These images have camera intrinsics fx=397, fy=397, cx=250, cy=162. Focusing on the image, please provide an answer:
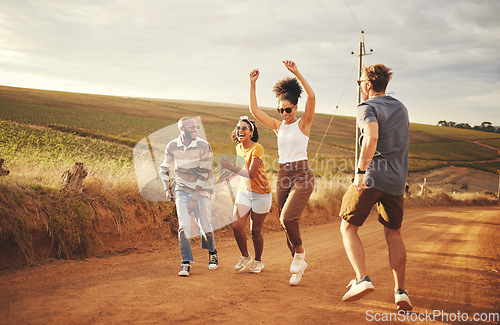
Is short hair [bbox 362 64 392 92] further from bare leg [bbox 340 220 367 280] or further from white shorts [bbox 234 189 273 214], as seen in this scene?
white shorts [bbox 234 189 273 214]

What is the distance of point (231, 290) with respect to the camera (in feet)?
16.3

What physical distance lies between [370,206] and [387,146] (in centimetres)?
65

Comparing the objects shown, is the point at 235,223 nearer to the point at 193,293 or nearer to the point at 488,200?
the point at 193,293

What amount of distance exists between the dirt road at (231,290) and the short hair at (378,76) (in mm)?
2434

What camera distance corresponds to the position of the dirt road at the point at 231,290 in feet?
13.1

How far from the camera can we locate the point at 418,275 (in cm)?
595

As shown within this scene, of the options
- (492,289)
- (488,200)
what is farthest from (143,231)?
(488,200)

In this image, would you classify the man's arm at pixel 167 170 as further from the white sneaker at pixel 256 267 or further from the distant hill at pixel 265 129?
the distant hill at pixel 265 129

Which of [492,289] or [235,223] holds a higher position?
[235,223]

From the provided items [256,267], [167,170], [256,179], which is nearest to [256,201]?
[256,179]

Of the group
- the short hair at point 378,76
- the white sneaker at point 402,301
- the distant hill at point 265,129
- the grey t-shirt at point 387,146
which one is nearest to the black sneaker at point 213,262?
the white sneaker at point 402,301

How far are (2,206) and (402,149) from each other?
5.79 meters

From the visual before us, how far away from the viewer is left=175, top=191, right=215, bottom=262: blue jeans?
227 inches

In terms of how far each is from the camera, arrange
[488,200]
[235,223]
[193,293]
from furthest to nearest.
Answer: [488,200] → [235,223] → [193,293]
